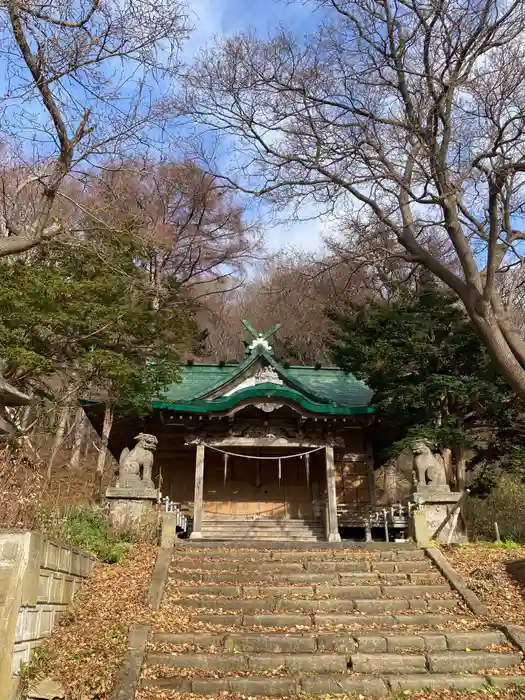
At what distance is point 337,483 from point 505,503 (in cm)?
1041

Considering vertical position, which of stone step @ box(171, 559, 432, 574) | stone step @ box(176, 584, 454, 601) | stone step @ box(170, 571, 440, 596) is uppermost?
stone step @ box(171, 559, 432, 574)

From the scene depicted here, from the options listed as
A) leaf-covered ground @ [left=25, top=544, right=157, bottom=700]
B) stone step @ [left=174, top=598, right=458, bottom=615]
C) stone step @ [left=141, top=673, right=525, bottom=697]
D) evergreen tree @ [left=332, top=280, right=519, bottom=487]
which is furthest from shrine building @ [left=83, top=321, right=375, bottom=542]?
stone step @ [left=141, top=673, right=525, bottom=697]

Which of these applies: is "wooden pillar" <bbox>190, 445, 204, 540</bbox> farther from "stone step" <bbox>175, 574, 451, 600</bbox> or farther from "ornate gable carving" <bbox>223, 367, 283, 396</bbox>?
"stone step" <bbox>175, 574, 451, 600</bbox>

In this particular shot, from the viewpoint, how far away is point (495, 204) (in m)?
10.4

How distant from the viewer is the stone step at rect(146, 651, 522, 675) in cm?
616

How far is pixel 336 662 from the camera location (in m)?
6.25

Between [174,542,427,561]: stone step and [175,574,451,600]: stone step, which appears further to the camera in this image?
[174,542,427,561]: stone step

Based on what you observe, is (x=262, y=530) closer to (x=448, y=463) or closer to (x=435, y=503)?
(x=435, y=503)

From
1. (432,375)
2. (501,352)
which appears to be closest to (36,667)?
(501,352)

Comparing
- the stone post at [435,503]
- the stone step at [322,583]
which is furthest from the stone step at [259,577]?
the stone post at [435,503]

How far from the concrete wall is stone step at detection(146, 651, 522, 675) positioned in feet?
4.40

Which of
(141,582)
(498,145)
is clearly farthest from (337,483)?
(498,145)

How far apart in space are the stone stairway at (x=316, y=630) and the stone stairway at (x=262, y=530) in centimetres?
525

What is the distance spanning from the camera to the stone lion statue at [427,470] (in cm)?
1202
